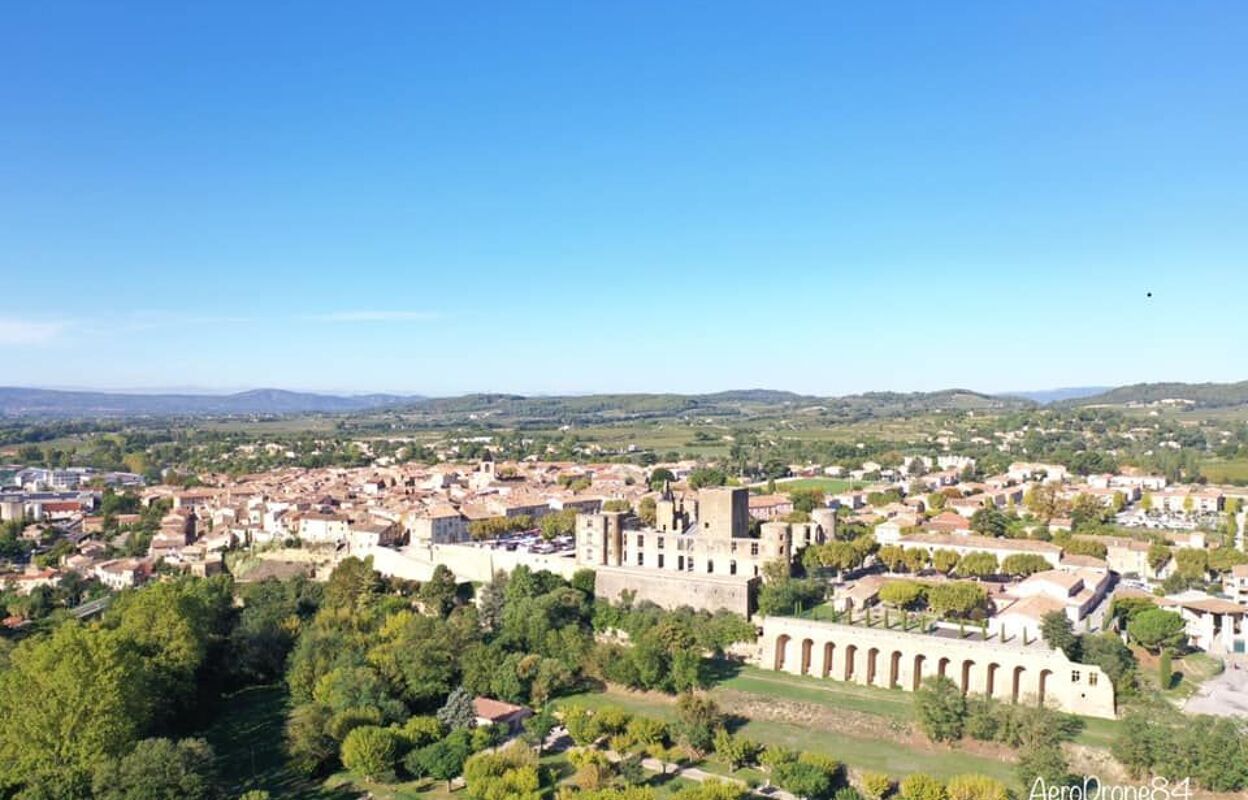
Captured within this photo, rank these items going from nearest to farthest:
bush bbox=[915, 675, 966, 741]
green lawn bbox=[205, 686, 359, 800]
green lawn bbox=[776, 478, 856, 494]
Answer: green lawn bbox=[205, 686, 359, 800]
bush bbox=[915, 675, 966, 741]
green lawn bbox=[776, 478, 856, 494]

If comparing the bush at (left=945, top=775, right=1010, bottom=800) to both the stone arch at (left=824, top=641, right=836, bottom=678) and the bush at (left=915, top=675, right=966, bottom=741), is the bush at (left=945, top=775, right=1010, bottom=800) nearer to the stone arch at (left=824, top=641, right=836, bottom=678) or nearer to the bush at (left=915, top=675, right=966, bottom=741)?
the bush at (left=915, top=675, right=966, bottom=741)

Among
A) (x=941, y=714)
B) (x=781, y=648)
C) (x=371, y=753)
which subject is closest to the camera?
(x=371, y=753)

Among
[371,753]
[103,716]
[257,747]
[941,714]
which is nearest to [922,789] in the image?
[941,714]

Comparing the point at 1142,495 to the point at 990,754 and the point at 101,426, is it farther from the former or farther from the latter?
the point at 101,426

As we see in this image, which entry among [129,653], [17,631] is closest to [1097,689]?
[129,653]

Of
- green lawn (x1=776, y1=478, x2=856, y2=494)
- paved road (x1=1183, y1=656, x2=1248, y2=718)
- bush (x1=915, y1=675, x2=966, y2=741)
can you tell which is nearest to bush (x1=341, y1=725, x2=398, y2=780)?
bush (x1=915, y1=675, x2=966, y2=741)

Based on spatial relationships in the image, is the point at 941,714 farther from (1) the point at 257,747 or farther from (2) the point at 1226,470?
(2) the point at 1226,470
